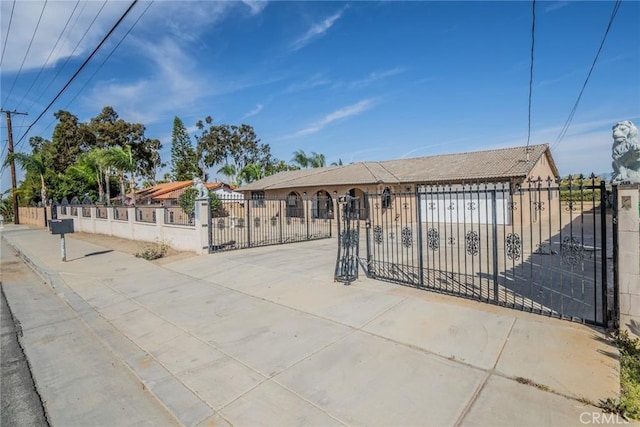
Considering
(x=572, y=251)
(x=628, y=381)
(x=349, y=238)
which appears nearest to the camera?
(x=628, y=381)

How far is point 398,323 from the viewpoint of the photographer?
5.07 m

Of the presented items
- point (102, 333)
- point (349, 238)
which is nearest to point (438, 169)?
point (349, 238)

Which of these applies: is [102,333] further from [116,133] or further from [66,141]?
[66,141]

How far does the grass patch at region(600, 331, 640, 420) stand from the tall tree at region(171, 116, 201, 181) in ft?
156

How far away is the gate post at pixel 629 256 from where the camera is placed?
4.07 meters

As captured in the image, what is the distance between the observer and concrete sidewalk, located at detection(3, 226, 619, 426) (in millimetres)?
3146

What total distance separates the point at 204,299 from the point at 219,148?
43998 millimetres

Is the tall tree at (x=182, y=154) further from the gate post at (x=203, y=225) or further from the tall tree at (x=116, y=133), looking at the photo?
the gate post at (x=203, y=225)

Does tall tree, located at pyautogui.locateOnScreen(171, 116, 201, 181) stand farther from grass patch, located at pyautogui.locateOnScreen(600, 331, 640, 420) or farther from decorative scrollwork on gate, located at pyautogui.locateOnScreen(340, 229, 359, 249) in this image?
grass patch, located at pyautogui.locateOnScreen(600, 331, 640, 420)

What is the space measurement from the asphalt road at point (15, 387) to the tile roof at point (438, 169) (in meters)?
19.1

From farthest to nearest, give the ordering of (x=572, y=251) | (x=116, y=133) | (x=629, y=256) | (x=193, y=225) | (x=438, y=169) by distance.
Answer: (x=116, y=133) < (x=438, y=169) < (x=193, y=225) < (x=572, y=251) < (x=629, y=256)

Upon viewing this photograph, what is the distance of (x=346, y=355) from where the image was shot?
419cm

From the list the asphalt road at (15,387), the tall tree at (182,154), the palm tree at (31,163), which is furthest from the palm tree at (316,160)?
the asphalt road at (15,387)

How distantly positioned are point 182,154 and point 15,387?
46.4m
